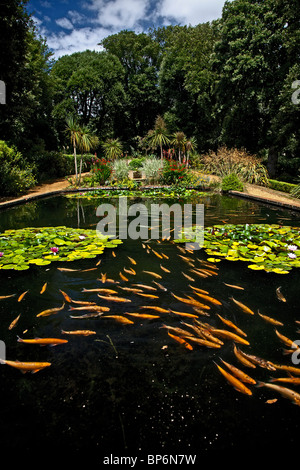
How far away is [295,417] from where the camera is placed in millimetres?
1502

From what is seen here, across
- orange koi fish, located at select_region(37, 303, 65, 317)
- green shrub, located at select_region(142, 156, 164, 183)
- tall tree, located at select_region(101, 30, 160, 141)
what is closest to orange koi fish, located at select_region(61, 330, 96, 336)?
orange koi fish, located at select_region(37, 303, 65, 317)

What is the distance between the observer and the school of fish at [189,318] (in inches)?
70.0

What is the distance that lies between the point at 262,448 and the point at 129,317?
1.36 m

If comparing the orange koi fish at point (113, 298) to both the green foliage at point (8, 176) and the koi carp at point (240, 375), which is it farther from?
the green foliage at point (8, 176)

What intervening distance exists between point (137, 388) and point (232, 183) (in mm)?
10770

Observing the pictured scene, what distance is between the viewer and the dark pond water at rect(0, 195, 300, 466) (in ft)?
4.49

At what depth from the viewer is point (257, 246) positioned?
4117 millimetres

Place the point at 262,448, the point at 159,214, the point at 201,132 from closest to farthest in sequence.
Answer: the point at 262,448, the point at 159,214, the point at 201,132

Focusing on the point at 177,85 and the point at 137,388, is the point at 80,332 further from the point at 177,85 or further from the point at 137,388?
the point at 177,85

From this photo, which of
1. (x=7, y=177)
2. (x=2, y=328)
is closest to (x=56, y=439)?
(x=2, y=328)

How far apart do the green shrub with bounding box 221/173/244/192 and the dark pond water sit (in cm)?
889

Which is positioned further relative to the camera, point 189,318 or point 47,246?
point 47,246

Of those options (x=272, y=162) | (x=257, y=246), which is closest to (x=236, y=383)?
(x=257, y=246)

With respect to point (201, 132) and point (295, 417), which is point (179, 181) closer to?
point (295, 417)
